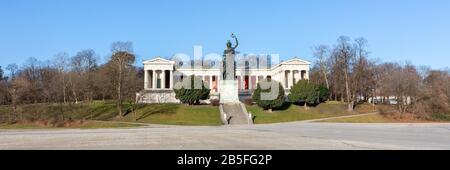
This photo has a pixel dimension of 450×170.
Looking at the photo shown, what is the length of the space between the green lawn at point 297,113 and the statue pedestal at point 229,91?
9.19 feet

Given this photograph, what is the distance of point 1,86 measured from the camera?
234ft

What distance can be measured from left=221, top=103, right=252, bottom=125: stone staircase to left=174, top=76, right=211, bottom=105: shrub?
5.33 m

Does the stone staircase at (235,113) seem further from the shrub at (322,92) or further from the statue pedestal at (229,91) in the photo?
the shrub at (322,92)

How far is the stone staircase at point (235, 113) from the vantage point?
4917 cm

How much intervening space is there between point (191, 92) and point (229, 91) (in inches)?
282

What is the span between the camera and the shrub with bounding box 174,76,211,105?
210ft

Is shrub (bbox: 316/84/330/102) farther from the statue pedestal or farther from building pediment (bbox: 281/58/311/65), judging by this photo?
building pediment (bbox: 281/58/311/65)

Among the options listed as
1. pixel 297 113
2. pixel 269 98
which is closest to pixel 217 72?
pixel 269 98

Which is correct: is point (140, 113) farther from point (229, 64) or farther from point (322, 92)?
point (322, 92)
